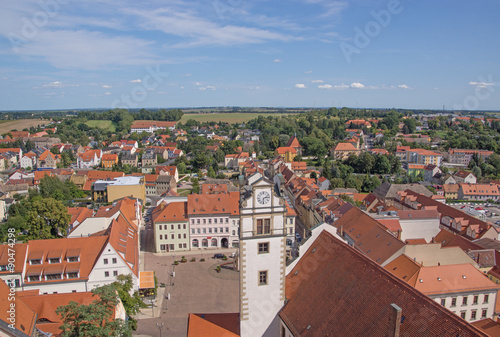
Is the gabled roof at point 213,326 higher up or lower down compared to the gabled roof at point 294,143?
lower down

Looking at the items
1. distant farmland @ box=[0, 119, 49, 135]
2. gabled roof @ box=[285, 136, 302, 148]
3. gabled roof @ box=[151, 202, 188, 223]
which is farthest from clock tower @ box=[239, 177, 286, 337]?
distant farmland @ box=[0, 119, 49, 135]

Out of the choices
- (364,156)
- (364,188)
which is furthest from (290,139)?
(364,188)

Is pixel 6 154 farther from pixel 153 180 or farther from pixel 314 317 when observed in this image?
pixel 314 317

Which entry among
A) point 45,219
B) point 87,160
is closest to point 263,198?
point 45,219

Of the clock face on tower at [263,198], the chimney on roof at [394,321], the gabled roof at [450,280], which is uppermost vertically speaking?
the clock face on tower at [263,198]

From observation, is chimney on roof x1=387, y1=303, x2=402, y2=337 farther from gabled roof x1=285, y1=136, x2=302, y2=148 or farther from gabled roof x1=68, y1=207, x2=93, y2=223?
gabled roof x1=285, y1=136, x2=302, y2=148

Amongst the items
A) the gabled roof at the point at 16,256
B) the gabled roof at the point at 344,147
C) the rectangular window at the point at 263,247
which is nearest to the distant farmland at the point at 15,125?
the gabled roof at the point at 344,147

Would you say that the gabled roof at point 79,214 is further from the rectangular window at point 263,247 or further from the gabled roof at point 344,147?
the gabled roof at point 344,147
